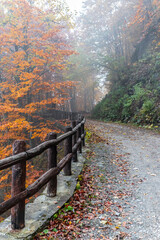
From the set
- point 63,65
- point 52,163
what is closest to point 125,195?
point 52,163

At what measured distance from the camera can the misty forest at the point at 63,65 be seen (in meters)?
10.1

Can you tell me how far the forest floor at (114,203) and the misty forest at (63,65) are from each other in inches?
3.9

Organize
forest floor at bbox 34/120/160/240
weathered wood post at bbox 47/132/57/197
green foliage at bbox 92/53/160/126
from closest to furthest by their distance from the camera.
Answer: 1. forest floor at bbox 34/120/160/240
2. weathered wood post at bbox 47/132/57/197
3. green foliage at bbox 92/53/160/126

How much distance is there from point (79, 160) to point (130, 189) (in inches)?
95.9

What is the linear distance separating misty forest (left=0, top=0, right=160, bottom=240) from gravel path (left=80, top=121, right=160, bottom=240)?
411 mm

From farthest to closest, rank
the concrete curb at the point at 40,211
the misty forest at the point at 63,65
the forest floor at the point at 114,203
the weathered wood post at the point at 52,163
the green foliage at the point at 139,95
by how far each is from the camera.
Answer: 1. the green foliage at the point at 139,95
2. the misty forest at the point at 63,65
3. the weathered wood post at the point at 52,163
4. the forest floor at the point at 114,203
5. the concrete curb at the point at 40,211

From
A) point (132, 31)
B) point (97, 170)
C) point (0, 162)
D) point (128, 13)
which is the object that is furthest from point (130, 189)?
point (128, 13)

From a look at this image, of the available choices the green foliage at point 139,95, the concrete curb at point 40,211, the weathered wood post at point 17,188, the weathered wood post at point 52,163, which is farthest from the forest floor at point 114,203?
the green foliage at point 139,95

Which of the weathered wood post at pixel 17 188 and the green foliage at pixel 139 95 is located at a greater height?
the green foliage at pixel 139 95

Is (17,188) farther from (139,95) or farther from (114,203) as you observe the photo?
(139,95)

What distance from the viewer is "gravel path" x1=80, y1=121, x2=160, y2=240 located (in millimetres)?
2949

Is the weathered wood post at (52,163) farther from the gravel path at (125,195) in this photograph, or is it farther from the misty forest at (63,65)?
the gravel path at (125,195)

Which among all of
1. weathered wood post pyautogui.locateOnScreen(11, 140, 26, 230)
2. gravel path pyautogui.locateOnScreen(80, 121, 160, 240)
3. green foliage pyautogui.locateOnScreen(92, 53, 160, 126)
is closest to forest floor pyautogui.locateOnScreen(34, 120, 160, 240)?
gravel path pyautogui.locateOnScreen(80, 121, 160, 240)

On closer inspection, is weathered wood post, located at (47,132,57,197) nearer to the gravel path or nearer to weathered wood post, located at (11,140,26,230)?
the gravel path
